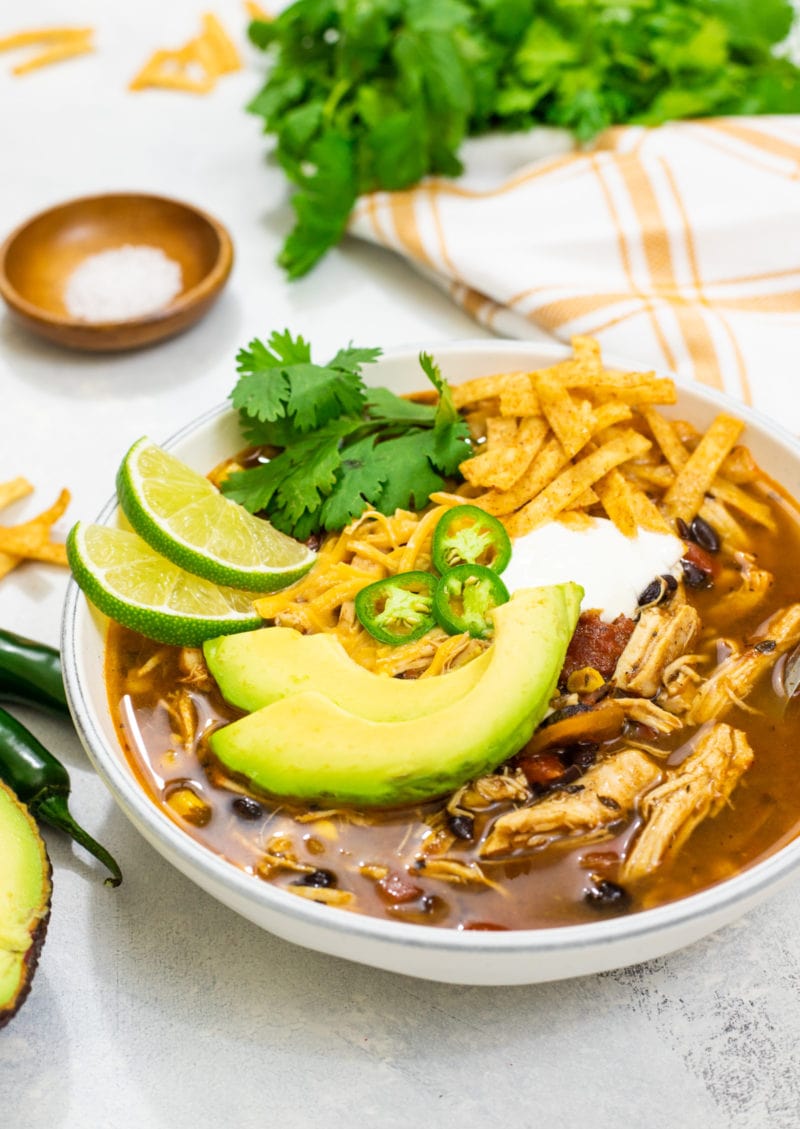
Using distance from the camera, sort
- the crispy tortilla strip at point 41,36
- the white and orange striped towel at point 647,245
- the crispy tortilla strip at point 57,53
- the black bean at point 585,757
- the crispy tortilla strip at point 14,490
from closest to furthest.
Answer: the black bean at point 585,757 < the crispy tortilla strip at point 14,490 < the white and orange striped towel at point 647,245 < the crispy tortilla strip at point 57,53 < the crispy tortilla strip at point 41,36

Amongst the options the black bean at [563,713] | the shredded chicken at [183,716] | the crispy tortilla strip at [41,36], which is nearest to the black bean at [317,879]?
the shredded chicken at [183,716]

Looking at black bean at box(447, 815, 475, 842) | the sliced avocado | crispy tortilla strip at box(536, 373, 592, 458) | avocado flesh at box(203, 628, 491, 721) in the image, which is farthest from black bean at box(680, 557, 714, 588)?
the sliced avocado

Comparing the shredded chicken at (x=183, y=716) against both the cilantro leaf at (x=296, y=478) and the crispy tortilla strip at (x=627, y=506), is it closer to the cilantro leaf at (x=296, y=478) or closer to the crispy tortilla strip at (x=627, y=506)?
the cilantro leaf at (x=296, y=478)

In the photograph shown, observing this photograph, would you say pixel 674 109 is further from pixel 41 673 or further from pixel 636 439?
pixel 41 673

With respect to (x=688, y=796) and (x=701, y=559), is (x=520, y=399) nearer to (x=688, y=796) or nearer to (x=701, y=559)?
(x=701, y=559)

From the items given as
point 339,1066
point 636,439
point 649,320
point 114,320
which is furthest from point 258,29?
point 339,1066

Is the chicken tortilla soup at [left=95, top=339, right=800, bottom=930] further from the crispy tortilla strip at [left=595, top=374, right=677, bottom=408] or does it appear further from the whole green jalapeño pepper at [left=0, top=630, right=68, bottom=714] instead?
the whole green jalapeño pepper at [left=0, top=630, right=68, bottom=714]
